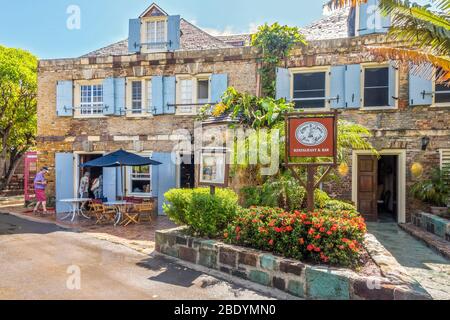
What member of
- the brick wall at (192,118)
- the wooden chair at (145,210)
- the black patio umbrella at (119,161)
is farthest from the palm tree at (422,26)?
the wooden chair at (145,210)

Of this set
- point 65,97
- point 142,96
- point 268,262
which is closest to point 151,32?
point 142,96

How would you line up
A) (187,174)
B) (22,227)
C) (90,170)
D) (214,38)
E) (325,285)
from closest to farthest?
(325,285) → (22,227) → (187,174) → (214,38) → (90,170)

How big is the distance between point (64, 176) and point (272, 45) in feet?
30.6

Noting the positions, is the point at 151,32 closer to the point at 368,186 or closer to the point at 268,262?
the point at 368,186

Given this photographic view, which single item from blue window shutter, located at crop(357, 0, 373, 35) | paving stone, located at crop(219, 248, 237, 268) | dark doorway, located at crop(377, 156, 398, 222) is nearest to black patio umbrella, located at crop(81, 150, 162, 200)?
paving stone, located at crop(219, 248, 237, 268)

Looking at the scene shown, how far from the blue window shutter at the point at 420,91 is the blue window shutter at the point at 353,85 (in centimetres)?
149

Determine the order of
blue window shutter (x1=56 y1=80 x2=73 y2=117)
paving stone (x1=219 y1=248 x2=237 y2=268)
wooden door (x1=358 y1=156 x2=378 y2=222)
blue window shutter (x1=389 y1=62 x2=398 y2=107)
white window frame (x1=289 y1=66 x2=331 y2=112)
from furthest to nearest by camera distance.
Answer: blue window shutter (x1=56 y1=80 x2=73 y2=117) < white window frame (x1=289 y1=66 x2=331 y2=112) < wooden door (x1=358 y1=156 x2=378 y2=222) < blue window shutter (x1=389 y1=62 x2=398 y2=107) < paving stone (x1=219 y1=248 x2=237 y2=268)

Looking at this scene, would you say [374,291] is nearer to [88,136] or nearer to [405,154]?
[405,154]

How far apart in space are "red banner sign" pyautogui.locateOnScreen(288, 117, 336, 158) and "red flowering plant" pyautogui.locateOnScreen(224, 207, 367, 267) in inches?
42.3

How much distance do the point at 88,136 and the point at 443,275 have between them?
12.2m

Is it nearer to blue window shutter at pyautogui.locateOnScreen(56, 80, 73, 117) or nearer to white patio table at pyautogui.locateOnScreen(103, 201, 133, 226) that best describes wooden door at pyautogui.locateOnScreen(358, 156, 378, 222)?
white patio table at pyautogui.locateOnScreen(103, 201, 133, 226)

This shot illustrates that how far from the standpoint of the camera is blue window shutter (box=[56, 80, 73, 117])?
13.0m

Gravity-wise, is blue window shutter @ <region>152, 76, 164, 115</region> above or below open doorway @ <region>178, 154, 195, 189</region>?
above

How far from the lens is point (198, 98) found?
40.6 feet
